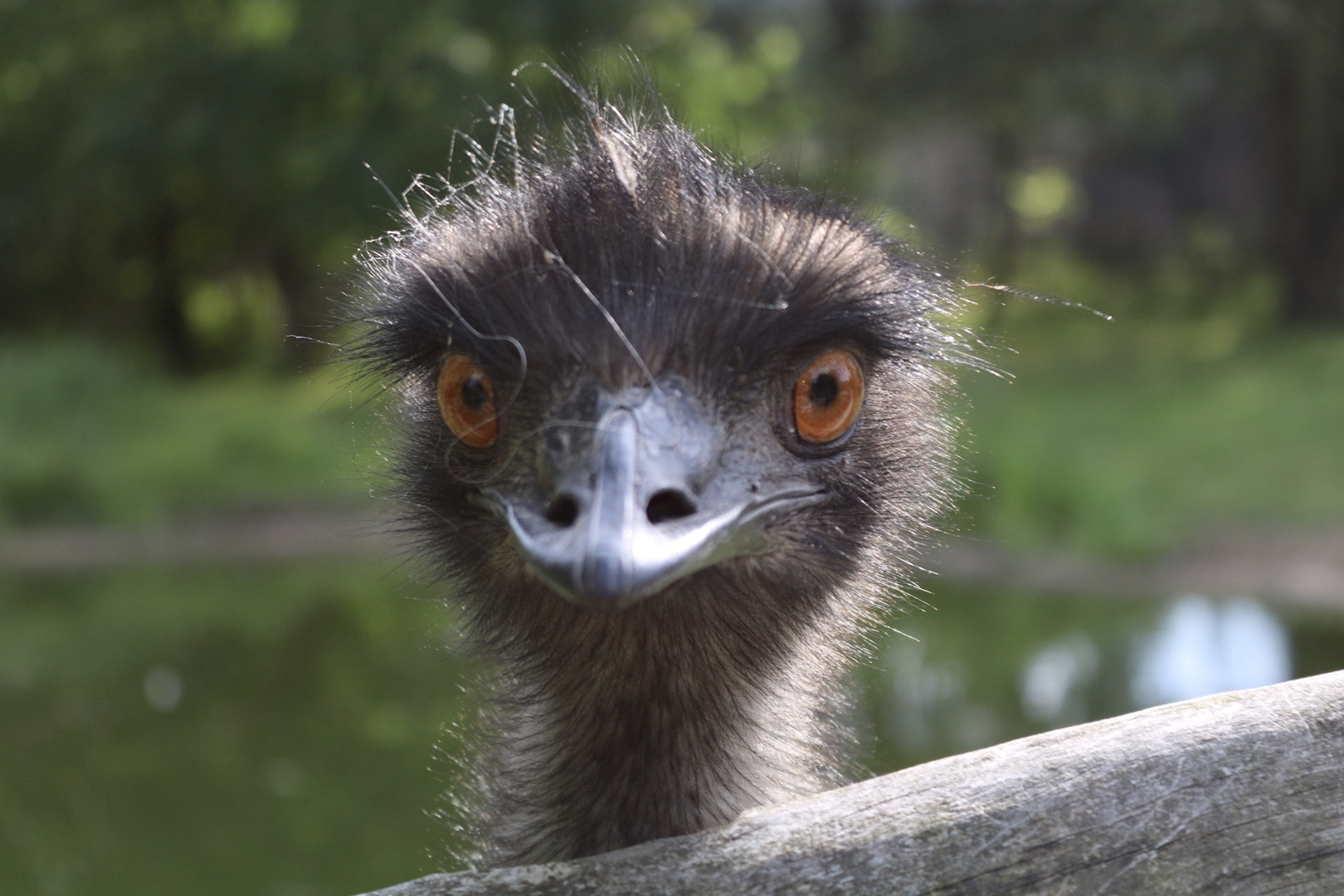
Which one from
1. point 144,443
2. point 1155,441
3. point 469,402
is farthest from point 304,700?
point 1155,441

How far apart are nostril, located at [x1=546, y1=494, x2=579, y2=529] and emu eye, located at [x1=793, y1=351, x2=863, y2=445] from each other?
35 cm

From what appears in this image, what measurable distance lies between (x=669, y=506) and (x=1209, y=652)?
13.9ft

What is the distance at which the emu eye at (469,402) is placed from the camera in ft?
5.20

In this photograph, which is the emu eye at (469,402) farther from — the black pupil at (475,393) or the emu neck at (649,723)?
the emu neck at (649,723)

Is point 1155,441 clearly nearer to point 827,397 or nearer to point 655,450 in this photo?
point 827,397

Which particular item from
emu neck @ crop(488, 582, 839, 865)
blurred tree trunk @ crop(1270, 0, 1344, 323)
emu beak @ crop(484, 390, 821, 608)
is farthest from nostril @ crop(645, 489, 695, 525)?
blurred tree trunk @ crop(1270, 0, 1344, 323)

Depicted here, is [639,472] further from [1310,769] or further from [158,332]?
[158,332]

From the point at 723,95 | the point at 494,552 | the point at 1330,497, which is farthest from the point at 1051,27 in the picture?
the point at 494,552

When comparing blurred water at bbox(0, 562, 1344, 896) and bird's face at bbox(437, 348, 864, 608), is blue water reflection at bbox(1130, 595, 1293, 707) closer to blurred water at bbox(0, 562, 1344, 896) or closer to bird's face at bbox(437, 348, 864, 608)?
blurred water at bbox(0, 562, 1344, 896)

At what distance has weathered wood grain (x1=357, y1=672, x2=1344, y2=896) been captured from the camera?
1.27 meters

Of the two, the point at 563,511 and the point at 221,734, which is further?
the point at 221,734

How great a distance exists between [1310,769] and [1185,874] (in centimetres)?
15

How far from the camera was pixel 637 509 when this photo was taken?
1.27m

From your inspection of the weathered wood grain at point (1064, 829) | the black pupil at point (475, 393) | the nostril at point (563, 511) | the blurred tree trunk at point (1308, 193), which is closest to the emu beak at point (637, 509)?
the nostril at point (563, 511)
